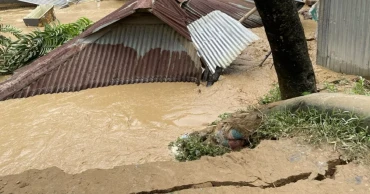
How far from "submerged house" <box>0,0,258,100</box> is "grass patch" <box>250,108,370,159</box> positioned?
293cm

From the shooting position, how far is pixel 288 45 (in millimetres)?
3908

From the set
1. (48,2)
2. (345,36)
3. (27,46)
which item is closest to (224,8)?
(345,36)

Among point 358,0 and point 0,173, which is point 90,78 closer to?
point 0,173

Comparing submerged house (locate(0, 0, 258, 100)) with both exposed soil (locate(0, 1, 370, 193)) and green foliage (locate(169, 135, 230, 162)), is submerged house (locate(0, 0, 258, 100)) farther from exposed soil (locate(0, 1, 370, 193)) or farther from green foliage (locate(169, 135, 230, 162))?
green foliage (locate(169, 135, 230, 162))

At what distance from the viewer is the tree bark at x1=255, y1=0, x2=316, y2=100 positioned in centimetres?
369

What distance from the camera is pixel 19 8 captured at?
15.7 metres

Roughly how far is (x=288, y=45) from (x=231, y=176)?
1.61m

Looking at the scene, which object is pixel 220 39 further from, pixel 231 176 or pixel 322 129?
pixel 231 176

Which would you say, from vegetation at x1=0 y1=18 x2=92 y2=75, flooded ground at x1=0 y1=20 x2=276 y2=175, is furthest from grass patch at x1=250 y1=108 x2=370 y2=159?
vegetation at x1=0 y1=18 x2=92 y2=75

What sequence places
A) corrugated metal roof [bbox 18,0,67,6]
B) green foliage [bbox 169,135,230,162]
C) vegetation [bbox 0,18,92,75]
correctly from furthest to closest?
corrugated metal roof [bbox 18,0,67,6]
vegetation [bbox 0,18,92,75]
green foliage [bbox 169,135,230,162]

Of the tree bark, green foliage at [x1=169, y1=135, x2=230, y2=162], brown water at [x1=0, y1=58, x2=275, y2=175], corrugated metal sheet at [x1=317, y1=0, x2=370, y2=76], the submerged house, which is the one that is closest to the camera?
the tree bark

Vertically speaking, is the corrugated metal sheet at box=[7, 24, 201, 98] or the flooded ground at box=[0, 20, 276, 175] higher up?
the corrugated metal sheet at box=[7, 24, 201, 98]

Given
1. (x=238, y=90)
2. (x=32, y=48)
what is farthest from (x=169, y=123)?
(x=32, y=48)

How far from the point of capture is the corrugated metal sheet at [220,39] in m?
6.63
